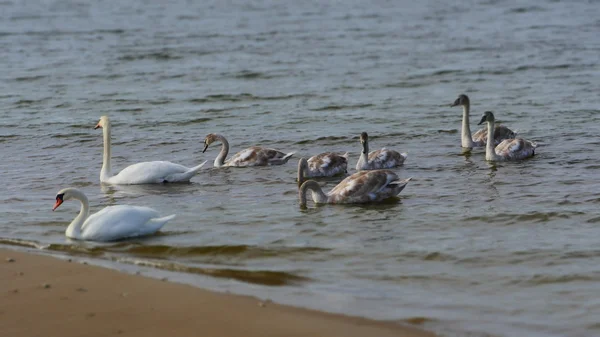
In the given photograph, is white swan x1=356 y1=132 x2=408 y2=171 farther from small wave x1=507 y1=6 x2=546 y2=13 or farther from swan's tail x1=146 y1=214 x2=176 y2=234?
small wave x1=507 y1=6 x2=546 y2=13

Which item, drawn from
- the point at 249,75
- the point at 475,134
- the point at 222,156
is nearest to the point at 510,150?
the point at 475,134

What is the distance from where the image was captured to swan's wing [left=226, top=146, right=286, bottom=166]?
16.4 metres

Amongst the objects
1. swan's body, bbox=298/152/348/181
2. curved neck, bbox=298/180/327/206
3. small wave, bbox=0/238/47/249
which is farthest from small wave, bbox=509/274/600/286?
swan's body, bbox=298/152/348/181

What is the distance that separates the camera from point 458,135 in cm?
1880

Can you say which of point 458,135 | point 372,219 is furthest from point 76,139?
point 372,219

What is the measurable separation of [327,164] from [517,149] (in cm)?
288

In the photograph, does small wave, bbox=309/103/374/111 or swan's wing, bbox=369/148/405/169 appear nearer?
swan's wing, bbox=369/148/405/169

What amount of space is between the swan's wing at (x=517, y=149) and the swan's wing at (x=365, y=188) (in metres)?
3.10

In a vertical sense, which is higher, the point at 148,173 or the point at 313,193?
the point at 148,173

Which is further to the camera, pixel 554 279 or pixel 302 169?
pixel 302 169

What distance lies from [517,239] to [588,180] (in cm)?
330

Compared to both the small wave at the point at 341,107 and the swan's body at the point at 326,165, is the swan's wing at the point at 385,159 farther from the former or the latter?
the small wave at the point at 341,107

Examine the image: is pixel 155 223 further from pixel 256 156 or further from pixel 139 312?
pixel 256 156

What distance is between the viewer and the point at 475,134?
18.5 meters
